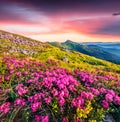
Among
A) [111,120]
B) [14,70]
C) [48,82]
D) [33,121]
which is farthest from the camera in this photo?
[14,70]

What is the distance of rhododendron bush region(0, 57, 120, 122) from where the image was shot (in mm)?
8656

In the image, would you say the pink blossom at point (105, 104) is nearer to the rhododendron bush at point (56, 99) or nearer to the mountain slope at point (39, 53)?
the rhododendron bush at point (56, 99)

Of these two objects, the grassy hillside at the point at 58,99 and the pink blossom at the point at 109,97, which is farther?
the pink blossom at the point at 109,97

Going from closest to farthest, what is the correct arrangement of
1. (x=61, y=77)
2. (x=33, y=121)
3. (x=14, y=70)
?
(x=33, y=121), (x=61, y=77), (x=14, y=70)

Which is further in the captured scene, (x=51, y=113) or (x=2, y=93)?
(x=2, y=93)

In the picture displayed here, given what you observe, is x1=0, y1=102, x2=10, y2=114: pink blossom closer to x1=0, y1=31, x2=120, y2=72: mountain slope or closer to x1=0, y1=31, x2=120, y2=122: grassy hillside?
x1=0, y1=31, x2=120, y2=122: grassy hillside

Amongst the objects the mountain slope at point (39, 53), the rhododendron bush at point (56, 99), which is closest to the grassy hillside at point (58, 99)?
the rhododendron bush at point (56, 99)

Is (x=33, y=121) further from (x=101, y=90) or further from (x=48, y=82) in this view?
(x=101, y=90)

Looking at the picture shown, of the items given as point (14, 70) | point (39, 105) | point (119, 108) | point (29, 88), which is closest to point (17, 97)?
point (29, 88)

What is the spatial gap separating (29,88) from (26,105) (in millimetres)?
953

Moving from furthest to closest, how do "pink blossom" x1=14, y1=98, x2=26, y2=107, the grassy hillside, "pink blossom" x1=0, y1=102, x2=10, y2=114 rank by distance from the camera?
"pink blossom" x1=14, y1=98, x2=26, y2=107 < "pink blossom" x1=0, y1=102, x2=10, y2=114 < the grassy hillside

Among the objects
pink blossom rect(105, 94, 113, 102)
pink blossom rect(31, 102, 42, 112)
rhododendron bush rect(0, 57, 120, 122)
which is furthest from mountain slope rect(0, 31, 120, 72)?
pink blossom rect(31, 102, 42, 112)

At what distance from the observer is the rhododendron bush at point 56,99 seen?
8.66 meters

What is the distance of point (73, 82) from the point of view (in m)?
10.1
